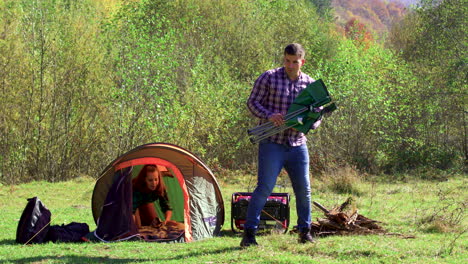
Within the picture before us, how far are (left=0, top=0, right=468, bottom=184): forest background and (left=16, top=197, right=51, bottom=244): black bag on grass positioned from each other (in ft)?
25.4

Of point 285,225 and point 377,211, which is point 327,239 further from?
point 377,211

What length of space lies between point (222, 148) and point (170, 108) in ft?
10.3

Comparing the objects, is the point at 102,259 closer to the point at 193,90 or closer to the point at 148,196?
the point at 148,196

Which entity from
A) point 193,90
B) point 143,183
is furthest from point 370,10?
point 143,183

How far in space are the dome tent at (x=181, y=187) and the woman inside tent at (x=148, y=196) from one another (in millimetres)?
325

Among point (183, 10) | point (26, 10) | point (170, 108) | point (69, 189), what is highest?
point (183, 10)

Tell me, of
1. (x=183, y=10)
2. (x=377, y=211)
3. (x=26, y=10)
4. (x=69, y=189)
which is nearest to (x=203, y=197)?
(x=377, y=211)

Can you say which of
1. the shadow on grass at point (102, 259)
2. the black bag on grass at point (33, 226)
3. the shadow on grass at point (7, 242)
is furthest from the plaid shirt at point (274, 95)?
the shadow on grass at point (7, 242)

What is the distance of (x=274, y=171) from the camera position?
19.8ft

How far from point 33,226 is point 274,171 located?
122 inches

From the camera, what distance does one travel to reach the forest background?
1520 cm

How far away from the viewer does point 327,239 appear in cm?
698

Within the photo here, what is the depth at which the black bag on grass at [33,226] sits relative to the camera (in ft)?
23.7

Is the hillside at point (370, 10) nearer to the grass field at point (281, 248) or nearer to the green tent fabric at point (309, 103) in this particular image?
the grass field at point (281, 248)
